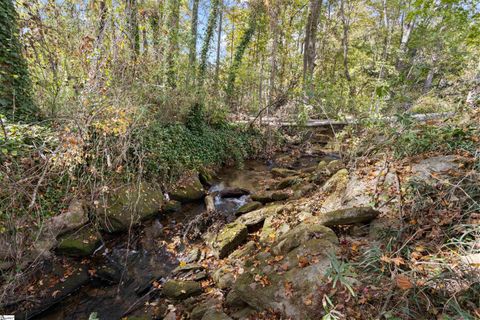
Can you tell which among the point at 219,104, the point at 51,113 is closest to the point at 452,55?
the point at 219,104

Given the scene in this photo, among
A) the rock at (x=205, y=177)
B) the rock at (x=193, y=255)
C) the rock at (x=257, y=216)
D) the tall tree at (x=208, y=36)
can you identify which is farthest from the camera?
the tall tree at (x=208, y=36)

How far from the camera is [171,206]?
6.20 meters

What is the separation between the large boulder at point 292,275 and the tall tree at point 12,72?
5714 mm

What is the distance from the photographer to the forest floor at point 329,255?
2037 mm

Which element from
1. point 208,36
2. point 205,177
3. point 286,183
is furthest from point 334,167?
point 208,36

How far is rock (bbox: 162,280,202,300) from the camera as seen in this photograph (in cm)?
362

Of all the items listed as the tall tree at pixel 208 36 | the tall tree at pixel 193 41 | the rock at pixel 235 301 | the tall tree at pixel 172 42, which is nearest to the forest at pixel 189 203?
the rock at pixel 235 301

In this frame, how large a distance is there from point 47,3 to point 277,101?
846cm

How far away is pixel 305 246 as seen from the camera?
3.05m

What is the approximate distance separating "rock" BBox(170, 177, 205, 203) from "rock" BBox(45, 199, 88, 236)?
7.37 feet

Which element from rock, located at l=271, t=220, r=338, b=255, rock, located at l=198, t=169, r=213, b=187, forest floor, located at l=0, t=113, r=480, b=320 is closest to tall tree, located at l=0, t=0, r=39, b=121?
forest floor, located at l=0, t=113, r=480, b=320

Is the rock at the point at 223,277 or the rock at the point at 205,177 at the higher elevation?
the rock at the point at 205,177

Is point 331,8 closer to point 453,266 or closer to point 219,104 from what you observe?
point 219,104

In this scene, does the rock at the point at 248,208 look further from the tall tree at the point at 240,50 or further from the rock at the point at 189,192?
the tall tree at the point at 240,50
